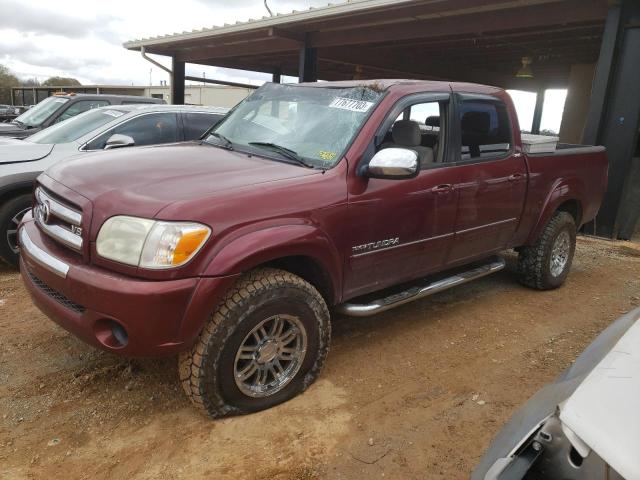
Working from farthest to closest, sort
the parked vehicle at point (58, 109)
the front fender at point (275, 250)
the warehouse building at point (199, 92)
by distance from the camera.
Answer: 1. the warehouse building at point (199, 92)
2. the parked vehicle at point (58, 109)
3. the front fender at point (275, 250)

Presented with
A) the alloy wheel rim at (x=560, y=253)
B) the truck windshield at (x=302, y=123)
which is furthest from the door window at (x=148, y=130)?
the alloy wheel rim at (x=560, y=253)

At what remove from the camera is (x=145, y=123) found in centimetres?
609

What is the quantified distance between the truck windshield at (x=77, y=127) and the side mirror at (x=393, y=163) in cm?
415

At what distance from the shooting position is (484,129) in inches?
165

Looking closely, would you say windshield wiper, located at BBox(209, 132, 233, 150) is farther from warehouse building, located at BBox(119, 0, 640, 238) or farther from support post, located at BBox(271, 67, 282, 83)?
support post, located at BBox(271, 67, 282, 83)

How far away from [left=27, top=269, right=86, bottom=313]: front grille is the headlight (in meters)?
0.34

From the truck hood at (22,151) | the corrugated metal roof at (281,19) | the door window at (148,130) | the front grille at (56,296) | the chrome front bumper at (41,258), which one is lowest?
the front grille at (56,296)

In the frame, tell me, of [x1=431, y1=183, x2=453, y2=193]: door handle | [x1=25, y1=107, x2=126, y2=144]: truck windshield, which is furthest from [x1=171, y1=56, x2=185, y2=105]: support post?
[x1=431, y1=183, x2=453, y2=193]: door handle

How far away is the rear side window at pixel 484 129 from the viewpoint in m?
4.01

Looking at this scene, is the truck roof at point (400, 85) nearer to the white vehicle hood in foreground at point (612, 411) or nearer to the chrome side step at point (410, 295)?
the chrome side step at point (410, 295)

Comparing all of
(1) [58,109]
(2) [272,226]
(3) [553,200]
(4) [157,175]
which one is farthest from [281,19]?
(2) [272,226]

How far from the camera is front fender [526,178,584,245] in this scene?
4859 millimetres

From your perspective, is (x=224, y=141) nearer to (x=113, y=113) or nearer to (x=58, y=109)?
(x=113, y=113)

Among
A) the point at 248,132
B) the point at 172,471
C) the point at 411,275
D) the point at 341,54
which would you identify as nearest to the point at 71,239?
the point at 172,471
